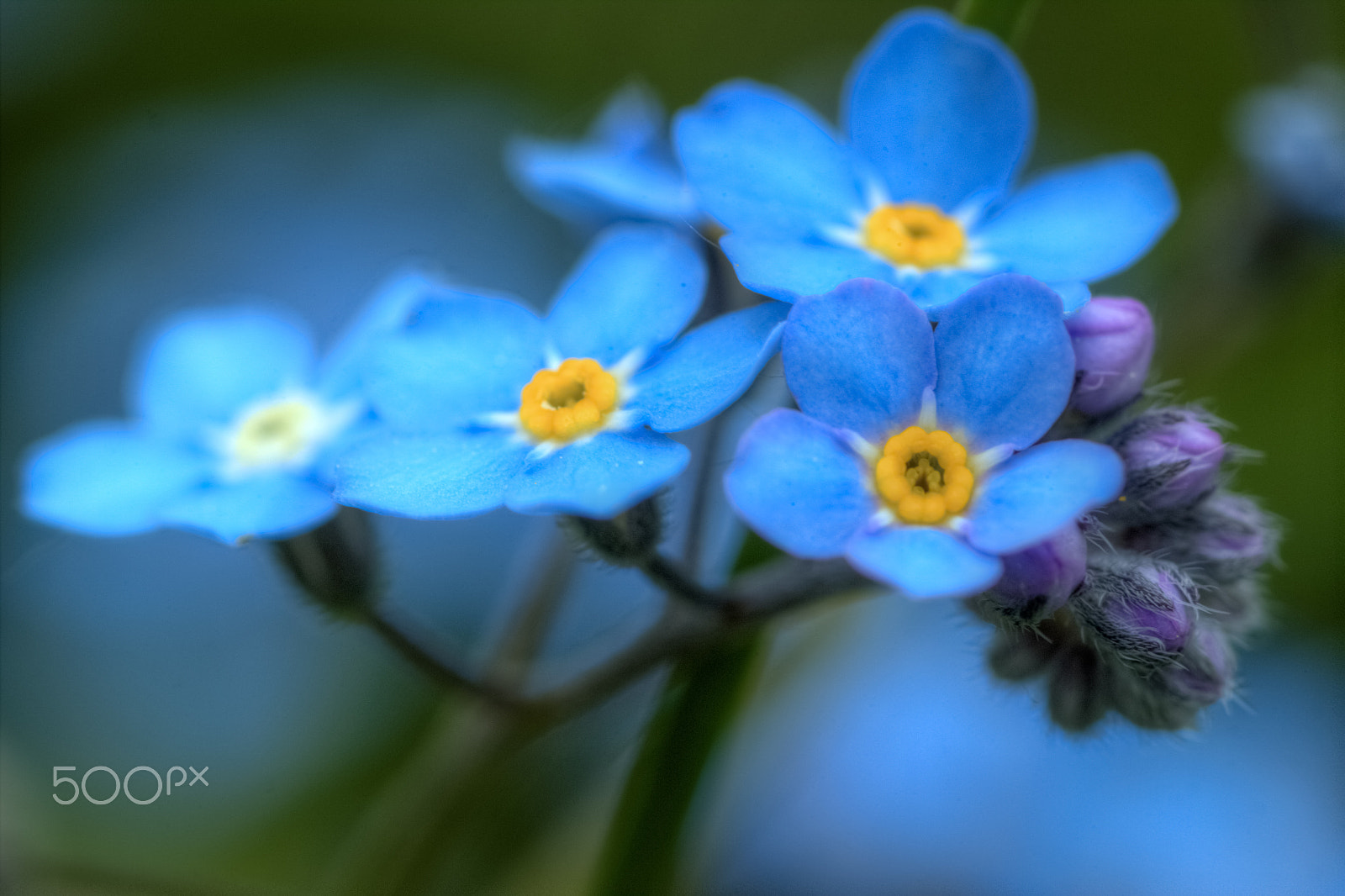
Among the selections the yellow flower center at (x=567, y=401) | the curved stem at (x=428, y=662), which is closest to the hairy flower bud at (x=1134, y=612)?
the yellow flower center at (x=567, y=401)

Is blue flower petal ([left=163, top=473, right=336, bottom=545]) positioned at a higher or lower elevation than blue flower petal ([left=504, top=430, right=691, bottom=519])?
lower

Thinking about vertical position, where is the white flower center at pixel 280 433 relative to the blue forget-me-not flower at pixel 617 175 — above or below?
below

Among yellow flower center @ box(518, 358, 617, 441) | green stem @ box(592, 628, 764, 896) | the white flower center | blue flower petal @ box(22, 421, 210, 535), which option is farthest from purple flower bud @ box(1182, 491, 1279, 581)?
blue flower petal @ box(22, 421, 210, 535)

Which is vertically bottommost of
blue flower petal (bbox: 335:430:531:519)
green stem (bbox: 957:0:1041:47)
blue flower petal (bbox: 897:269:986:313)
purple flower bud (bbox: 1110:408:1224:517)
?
blue flower petal (bbox: 335:430:531:519)

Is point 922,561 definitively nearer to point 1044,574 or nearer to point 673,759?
point 1044,574

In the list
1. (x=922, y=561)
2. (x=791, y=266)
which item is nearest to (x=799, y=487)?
(x=922, y=561)

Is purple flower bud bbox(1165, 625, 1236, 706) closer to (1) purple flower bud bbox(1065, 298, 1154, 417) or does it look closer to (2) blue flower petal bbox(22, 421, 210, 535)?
(1) purple flower bud bbox(1065, 298, 1154, 417)

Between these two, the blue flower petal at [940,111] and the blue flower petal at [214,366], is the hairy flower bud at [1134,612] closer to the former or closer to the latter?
the blue flower petal at [940,111]
